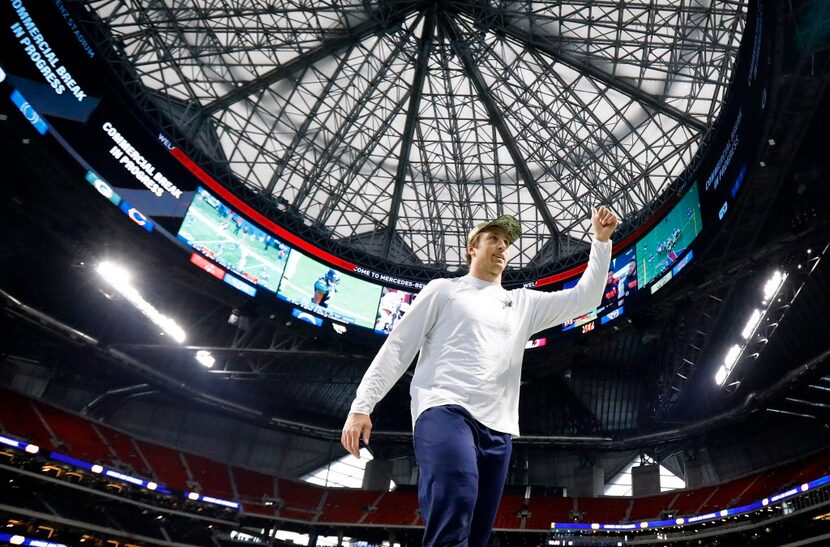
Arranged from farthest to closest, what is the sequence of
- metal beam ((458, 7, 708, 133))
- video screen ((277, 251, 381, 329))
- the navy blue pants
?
video screen ((277, 251, 381, 329))
metal beam ((458, 7, 708, 133))
the navy blue pants

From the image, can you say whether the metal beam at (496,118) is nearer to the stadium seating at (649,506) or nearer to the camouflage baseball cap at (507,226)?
the stadium seating at (649,506)

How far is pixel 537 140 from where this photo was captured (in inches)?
1061

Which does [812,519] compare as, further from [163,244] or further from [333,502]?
[163,244]

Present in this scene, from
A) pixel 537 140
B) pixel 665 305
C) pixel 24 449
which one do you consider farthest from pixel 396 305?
pixel 24 449

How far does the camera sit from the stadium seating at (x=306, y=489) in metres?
26.0

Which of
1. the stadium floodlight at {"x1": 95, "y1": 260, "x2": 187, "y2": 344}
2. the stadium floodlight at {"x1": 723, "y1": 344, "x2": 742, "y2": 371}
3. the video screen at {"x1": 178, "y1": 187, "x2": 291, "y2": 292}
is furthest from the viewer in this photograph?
the video screen at {"x1": 178, "y1": 187, "x2": 291, "y2": 292}

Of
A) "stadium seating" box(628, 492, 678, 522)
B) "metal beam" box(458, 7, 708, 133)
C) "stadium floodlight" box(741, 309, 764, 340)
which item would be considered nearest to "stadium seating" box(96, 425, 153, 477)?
"stadium seating" box(628, 492, 678, 522)

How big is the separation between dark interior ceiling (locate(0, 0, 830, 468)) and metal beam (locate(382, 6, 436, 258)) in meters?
7.49

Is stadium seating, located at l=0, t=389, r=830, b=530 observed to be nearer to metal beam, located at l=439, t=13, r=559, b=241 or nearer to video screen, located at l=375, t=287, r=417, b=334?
video screen, located at l=375, t=287, r=417, b=334

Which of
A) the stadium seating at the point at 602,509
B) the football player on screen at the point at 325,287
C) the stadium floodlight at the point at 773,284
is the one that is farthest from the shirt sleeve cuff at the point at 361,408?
the stadium seating at the point at 602,509

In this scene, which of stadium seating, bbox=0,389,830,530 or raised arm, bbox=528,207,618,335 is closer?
raised arm, bbox=528,207,618,335

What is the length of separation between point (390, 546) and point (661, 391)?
15603 millimetres

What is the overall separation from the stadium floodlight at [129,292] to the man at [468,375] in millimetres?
23332

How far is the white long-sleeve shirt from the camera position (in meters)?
2.76
